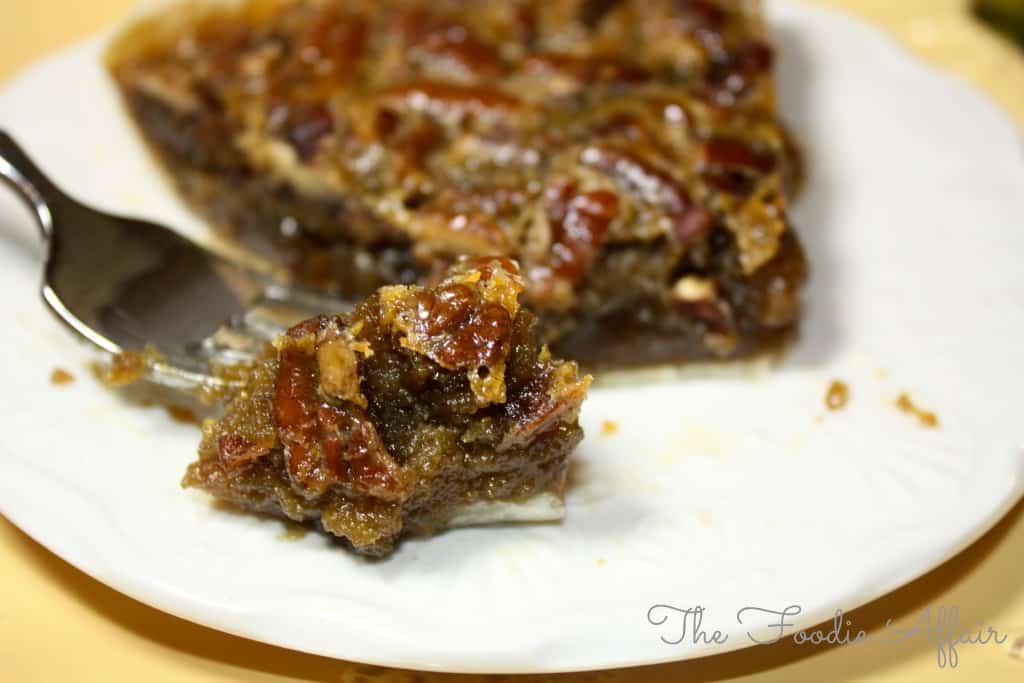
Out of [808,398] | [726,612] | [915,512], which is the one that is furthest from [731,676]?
[808,398]

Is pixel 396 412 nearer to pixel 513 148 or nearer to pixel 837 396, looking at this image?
pixel 513 148

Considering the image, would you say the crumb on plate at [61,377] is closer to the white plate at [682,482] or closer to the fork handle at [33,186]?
the white plate at [682,482]

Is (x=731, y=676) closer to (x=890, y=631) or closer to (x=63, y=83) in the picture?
(x=890, y=631)

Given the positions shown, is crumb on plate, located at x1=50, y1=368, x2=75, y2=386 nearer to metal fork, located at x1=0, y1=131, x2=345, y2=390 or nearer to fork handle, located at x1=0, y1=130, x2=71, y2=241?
metal fork, located at x1=0, y1=131, x2=345, y2=390

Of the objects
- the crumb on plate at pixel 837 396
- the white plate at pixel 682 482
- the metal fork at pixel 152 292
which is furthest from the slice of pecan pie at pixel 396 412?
the crumb on plate at pixel 837 396

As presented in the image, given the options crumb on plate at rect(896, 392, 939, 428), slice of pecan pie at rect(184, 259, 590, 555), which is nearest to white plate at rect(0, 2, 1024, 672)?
crumb on plate at rect(896, 392, 939, 428)

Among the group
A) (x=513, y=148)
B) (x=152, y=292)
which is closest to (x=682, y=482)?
(x=513, y=148)

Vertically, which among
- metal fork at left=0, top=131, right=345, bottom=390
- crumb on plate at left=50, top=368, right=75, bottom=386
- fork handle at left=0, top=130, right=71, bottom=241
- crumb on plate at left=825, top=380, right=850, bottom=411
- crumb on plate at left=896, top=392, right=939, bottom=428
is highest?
fork handle at left=0, top=130, right=71, bottom=241
